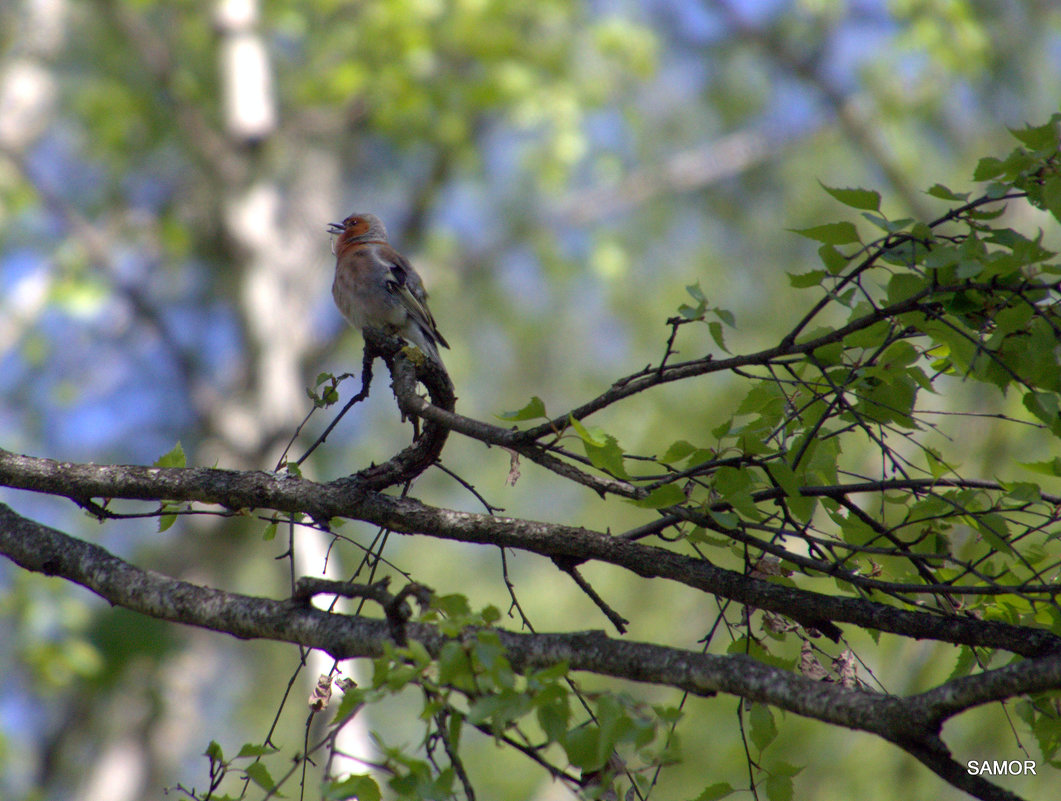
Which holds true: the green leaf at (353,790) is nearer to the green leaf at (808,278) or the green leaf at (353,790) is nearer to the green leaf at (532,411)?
the green leaf at (532,411)

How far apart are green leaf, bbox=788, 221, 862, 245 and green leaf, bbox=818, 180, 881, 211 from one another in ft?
0.17

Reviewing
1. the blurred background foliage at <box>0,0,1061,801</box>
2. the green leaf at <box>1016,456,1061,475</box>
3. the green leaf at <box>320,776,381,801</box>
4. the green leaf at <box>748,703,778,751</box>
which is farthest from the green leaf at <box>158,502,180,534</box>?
the blurred background foliage at <box>0,0,1061,801</box>

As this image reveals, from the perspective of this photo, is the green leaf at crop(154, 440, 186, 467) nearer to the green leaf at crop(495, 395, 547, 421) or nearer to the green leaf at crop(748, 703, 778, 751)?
the green leaf at crop(495, 395, 547, 421)

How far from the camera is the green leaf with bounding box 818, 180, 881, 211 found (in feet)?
6.82

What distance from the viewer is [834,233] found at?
2.16 meters

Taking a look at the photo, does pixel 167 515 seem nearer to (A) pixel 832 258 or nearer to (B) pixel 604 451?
(B) pixel 604 451

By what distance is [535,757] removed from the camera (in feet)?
5.86

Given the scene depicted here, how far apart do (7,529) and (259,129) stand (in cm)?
920

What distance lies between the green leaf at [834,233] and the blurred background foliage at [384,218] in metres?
6.20

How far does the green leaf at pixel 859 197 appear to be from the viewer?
2.08 m

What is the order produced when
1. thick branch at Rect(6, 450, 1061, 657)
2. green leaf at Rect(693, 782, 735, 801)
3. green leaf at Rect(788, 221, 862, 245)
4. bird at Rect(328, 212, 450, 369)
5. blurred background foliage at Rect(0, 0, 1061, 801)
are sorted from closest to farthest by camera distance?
green leaf at Rect(693, 782, 735, 801), green leaf at Rect(788, 221, 862, 245), thick branch at Rect(6, 450, 1061, 657), bird at Rect(328, 212, 450, 369), blurred background foliage at Rect(0, 0, 1061, 801)

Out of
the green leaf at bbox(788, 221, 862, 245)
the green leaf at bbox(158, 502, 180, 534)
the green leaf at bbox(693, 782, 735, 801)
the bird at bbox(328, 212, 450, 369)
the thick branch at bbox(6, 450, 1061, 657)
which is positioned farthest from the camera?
the bird at bbox(328, 212, 450, 369)

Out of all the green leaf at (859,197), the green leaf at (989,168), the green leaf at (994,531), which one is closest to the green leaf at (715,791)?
the green leaf at (994,531)

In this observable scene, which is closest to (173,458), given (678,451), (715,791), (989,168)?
(678,451)
